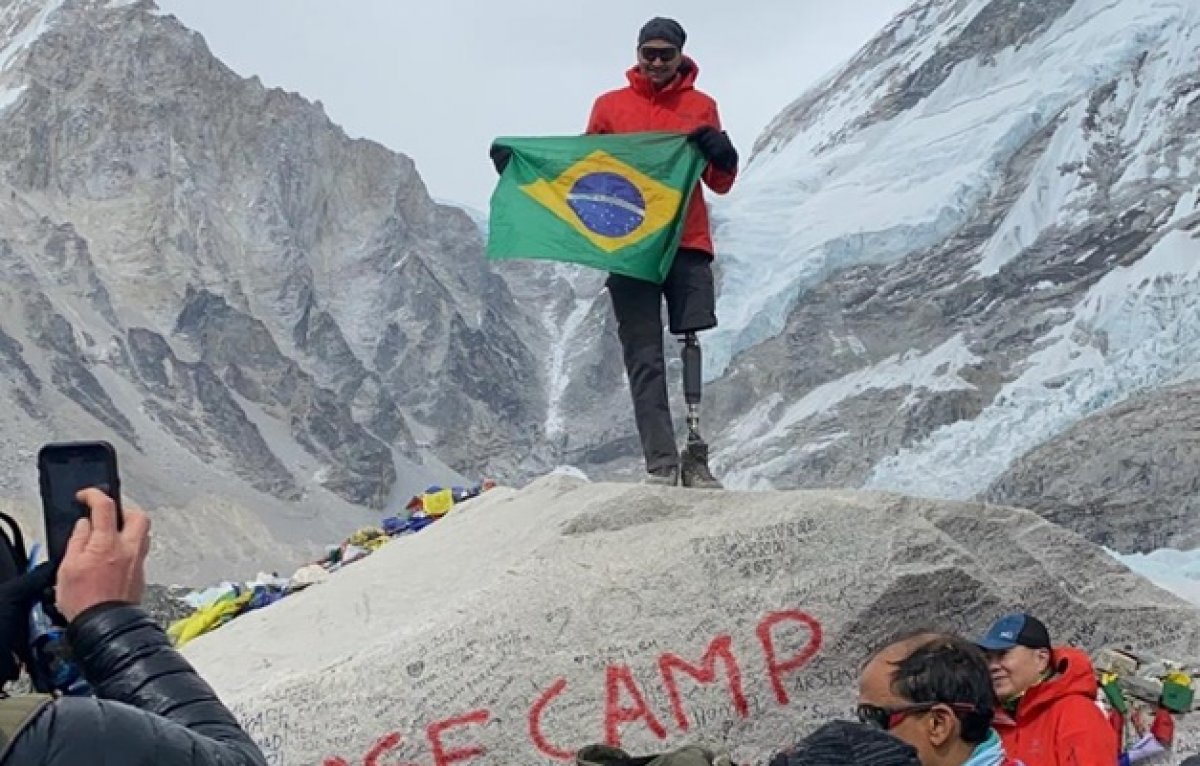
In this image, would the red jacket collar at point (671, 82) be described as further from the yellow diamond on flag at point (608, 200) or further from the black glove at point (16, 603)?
the black glove at point (16, 603)

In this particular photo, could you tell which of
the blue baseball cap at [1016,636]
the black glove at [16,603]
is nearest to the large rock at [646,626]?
the blue baseball cap at [1016,636]

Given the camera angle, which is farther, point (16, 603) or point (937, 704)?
point (937, 704)

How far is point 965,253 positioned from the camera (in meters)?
67.4

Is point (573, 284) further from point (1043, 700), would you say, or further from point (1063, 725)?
point (1063, 725)

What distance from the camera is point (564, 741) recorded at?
4.55 metres

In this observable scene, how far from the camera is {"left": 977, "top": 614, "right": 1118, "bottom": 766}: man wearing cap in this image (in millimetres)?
3777

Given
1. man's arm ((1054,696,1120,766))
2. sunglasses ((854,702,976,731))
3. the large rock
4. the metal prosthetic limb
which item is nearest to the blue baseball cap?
man's arm ((1054,696,1120,766))

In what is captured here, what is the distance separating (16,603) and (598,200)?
4694 mm

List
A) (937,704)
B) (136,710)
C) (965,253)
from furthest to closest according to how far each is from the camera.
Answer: (965,253) < (937,704) < (136,710)

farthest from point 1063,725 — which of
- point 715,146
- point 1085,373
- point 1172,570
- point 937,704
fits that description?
point 1085,373

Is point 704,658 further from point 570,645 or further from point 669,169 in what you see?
point 669,169

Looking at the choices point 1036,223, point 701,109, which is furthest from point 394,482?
point 701,109

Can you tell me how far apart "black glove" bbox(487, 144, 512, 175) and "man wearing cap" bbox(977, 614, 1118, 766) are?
11.3 feet

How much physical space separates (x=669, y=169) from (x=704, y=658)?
2299 millimetres
